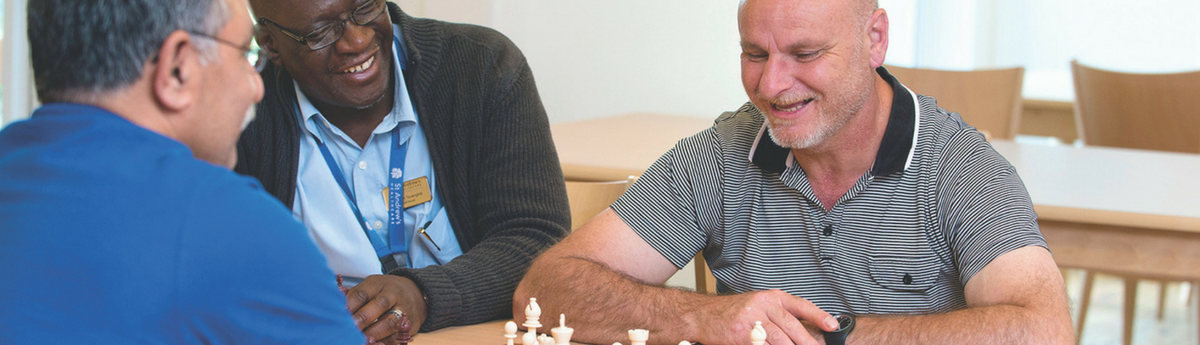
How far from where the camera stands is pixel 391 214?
211 centimetres

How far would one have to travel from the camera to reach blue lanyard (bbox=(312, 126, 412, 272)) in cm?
210

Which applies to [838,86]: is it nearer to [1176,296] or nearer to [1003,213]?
[1003,213]

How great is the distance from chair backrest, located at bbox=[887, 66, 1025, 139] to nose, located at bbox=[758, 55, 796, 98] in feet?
9.33

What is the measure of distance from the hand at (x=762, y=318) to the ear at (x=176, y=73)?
0.91m

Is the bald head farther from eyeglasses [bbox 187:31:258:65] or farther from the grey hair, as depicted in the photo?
the grey hair

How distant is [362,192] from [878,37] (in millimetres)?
1072

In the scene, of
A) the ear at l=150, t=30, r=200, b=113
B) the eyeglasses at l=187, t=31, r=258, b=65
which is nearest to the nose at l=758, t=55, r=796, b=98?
the eyeglasses at l=187, t=31, r=258, b=65

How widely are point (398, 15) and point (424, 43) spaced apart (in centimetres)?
10

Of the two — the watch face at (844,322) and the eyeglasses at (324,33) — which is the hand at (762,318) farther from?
the eyeglasses at (324,33)

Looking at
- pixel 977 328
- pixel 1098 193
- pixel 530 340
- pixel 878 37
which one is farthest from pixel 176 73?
pixel 1098 193

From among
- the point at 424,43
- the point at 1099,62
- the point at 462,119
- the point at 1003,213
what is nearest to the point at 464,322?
the point at 462,119

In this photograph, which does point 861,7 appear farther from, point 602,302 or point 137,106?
point 137,106

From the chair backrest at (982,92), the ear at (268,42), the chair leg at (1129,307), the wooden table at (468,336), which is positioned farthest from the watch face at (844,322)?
the chair leg at (1129,307)

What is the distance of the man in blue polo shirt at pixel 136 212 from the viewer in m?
0.84
